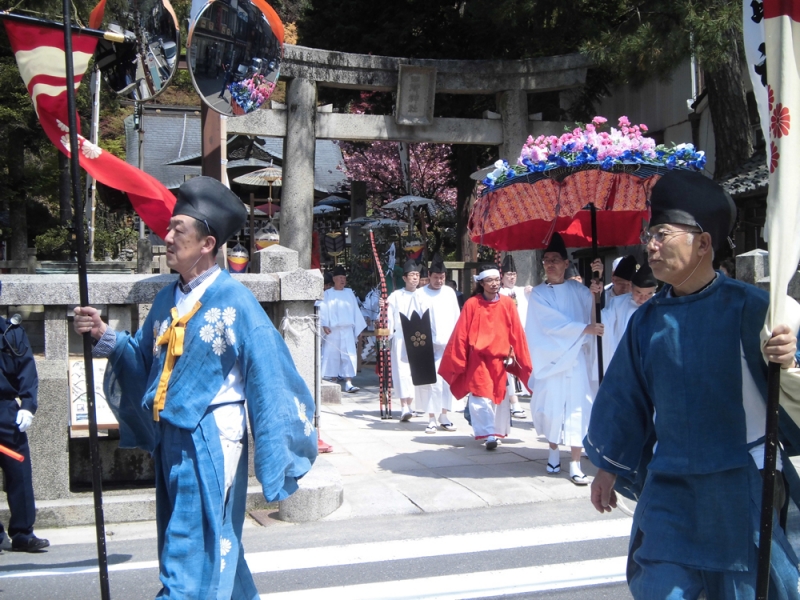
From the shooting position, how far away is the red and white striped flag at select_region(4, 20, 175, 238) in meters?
4.17

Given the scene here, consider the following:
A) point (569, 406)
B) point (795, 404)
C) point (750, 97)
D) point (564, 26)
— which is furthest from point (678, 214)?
point (750, 97)

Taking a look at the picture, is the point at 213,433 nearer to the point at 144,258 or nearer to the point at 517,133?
the point at 517,133

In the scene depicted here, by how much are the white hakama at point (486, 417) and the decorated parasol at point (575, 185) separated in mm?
1385

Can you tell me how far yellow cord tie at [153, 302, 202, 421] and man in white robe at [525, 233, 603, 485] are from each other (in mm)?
4394

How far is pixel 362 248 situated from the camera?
62.7 feet

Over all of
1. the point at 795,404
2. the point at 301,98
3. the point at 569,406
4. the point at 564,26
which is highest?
the point at 564,26

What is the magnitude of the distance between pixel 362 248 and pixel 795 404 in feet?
54.4

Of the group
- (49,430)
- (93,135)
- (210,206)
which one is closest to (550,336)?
(49,430)

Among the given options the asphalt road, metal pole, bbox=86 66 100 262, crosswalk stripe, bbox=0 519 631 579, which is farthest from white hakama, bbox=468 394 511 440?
metal pole, bbox=86 66 100 262

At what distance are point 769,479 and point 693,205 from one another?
38.4 inches

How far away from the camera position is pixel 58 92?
4250mm

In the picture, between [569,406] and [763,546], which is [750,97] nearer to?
[569,406]

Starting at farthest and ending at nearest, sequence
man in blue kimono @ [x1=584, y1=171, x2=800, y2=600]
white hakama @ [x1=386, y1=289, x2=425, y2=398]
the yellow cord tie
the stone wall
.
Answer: white hakama @ [x1=386, y1=289, x2=425, y2=398] < the stone wall < the yellow cord tie < man in blue kimono @ [x1=584, y1=171, x2=800, y2=600]

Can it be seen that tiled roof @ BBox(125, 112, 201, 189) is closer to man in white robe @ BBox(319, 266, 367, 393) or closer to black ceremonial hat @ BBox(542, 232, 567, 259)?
man in white robe @ BBox(319, 266, 367, 393)
